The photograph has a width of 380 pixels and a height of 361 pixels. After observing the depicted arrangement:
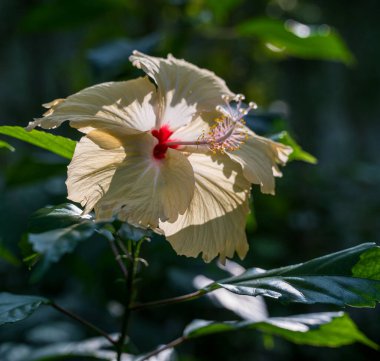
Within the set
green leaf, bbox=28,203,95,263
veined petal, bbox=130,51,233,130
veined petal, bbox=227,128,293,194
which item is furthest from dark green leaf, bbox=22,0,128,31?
green leaf, bbox=28,203,95,263

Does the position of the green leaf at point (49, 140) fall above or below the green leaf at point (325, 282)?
above

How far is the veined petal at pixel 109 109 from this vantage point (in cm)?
82

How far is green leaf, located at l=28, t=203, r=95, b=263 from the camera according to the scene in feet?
2.14

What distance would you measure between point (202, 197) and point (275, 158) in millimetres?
164

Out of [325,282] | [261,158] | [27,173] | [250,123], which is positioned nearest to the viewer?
[325,282]

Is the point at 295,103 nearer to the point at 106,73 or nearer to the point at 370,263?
the point at 106,73

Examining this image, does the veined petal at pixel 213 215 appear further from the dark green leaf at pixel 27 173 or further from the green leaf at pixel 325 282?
the dark green leaf at pixel 27 173

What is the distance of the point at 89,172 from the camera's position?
85cm

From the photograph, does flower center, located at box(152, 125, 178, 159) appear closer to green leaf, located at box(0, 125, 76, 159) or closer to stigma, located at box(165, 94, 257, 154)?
stigma, located at box(165, 94, 257, 154)

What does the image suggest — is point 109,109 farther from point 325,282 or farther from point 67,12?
point 67,12

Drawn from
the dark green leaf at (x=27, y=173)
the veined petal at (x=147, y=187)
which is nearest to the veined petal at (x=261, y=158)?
the veined petal at (x=147, y=187)

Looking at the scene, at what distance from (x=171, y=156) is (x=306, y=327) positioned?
0.42m

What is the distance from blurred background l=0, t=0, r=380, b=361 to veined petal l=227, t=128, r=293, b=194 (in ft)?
1.01

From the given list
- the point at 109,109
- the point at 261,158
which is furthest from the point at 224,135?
the point at 109,109
